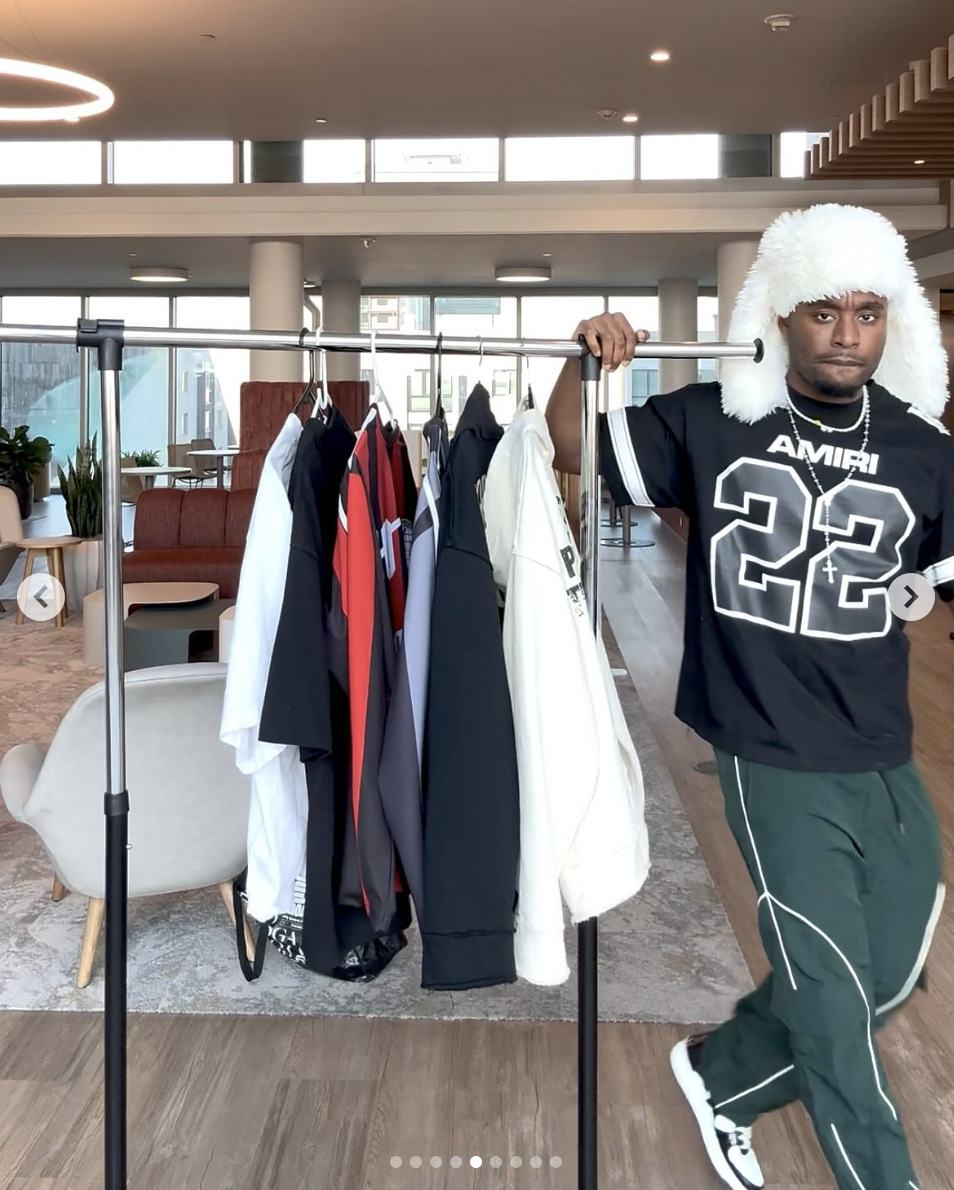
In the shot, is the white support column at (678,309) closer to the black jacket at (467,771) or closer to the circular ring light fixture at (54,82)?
the circular ring light fixture at (54,82)

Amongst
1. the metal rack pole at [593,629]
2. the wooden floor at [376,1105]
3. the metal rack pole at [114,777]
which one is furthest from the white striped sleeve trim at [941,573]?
the metal rack pole at [114,777]

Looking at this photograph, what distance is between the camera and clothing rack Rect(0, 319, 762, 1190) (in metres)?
1.58

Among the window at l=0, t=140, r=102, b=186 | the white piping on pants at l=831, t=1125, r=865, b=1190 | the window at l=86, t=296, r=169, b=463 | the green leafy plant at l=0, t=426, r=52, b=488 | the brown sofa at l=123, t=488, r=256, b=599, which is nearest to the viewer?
the white piping on pants at l=831, t=1125, r=865, b=1190

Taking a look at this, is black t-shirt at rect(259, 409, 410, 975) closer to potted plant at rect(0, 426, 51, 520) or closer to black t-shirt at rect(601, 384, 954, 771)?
black t-shirt at rect(601, 384, 954, 771)

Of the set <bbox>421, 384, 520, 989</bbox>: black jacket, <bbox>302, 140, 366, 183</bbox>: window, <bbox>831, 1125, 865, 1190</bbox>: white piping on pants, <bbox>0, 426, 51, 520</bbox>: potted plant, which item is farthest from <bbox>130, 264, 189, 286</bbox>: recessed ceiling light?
<bbox>831, 1125, 865, 1190</bbox>: white piping on pants

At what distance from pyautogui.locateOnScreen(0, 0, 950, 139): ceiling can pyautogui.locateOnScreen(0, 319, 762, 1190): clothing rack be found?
567 cm

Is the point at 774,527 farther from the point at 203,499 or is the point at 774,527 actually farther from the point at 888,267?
the point at 203,499

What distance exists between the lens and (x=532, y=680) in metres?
1.57

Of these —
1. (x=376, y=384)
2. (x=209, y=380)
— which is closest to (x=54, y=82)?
(x=376, y=384)

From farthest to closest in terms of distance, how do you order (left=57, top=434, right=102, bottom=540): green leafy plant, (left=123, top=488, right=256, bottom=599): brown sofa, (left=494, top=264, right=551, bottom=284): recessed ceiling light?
(left=494, top=264, right=551, bottom=284): recessed ceiling light, (left=57, top=434, right=102, bottom=540): green leafy plant, (left=123, top=488, right=256, bottom=599): brown sofa

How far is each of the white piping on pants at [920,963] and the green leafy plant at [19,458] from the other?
38.8 ft

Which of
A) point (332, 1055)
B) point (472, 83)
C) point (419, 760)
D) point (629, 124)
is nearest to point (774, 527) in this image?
point (419, 760)

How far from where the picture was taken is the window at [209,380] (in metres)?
16.2

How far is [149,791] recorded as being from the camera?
8.48ft
